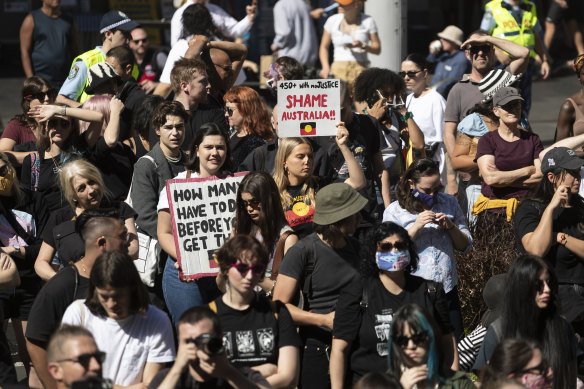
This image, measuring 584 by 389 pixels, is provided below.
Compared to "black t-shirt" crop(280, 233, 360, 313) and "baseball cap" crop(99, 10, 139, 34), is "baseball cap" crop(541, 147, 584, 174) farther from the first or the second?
"baseball cap" crop(99, 10, 139, 34)

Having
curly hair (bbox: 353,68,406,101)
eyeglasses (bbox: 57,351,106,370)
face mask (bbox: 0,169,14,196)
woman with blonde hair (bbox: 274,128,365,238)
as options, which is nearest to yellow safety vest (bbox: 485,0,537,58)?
curly hair (bbox: 353,68,406,101)

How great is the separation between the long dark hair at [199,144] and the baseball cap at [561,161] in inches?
78.1

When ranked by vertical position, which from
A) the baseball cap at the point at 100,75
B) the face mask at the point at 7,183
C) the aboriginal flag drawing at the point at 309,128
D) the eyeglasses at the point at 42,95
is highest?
the baseball cap at the point at 100,75

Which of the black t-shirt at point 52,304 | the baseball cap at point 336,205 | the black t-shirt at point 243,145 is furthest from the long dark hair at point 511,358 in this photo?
the black t-shirt at point 243,145

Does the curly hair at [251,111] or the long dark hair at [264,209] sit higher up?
the curly hair at [251,111]

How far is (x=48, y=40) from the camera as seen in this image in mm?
13203

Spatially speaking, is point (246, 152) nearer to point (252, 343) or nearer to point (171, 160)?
point (171, 160)

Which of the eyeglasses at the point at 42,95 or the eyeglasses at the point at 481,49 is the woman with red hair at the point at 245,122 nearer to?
the eyeglasses at the point at 42,95

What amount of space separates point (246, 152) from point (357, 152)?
2.83 feet

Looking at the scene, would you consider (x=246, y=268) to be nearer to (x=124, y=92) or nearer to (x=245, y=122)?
(x=245, y=122)

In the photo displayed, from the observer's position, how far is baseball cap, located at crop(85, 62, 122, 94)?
9.35 metres

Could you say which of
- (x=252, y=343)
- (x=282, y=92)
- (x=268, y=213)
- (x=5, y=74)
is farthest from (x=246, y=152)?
(x=5, y=74)

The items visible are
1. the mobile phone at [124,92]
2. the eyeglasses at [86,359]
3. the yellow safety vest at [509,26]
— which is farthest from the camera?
the yellow safety vest at [509,26]

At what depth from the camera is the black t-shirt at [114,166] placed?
339 inches
